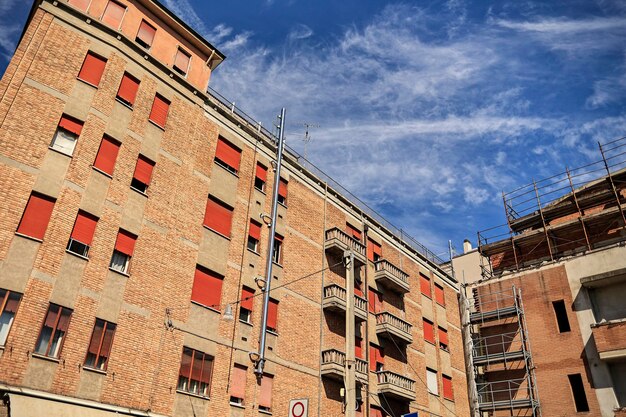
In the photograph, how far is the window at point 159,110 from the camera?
23.9 metres

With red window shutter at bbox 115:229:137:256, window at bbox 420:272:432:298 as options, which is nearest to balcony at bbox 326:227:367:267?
window at bbox 420:272:432:298

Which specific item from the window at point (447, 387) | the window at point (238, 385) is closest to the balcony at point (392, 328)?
the window at point (447, 387)

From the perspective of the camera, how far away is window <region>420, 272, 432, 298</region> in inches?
1494

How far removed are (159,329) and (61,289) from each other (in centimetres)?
411

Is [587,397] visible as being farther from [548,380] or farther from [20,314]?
[20,314]

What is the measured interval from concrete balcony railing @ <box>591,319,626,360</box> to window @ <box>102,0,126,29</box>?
102 feet

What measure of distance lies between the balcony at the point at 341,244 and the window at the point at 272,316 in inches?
230

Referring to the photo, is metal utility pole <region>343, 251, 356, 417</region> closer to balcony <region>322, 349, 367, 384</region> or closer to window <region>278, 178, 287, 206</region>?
balcony <region>322, 349, 367, 384</region>

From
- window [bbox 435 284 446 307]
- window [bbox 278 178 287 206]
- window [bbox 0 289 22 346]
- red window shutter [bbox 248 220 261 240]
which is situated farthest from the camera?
window [bbox 435 284 446 307]

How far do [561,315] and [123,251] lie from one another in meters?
27.8

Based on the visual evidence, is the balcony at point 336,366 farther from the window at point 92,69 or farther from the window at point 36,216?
the window at point 92,69

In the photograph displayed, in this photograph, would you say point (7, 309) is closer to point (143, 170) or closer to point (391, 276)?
point (143, 170)

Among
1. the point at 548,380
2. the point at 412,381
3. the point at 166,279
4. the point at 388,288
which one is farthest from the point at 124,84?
the point at 548,380

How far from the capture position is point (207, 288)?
2273 cm
